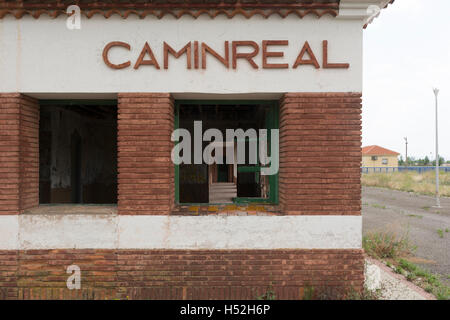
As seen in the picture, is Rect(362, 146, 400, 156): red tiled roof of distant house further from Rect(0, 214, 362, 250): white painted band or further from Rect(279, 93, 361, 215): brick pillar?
Rect(0, 214, 362, 250): white painted band

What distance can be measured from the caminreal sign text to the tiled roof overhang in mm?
413

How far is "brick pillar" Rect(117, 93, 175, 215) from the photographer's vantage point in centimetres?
420

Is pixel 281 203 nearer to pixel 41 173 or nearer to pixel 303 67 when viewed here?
pixel 303 67

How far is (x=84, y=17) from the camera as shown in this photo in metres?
4.21

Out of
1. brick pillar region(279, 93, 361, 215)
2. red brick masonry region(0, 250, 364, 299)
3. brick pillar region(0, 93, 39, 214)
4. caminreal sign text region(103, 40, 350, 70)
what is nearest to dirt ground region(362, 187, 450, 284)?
red brick masonry region(0, 250, 364, 299)

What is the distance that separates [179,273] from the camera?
418 centimetres

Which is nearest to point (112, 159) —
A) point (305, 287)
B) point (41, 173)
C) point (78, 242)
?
point (41, 173)

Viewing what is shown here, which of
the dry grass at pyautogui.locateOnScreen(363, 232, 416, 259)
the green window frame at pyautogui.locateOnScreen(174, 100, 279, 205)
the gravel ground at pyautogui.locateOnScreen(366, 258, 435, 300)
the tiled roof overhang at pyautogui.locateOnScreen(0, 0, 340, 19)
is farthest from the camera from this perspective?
the dry grass at pyautogui.locateOnScreen(363, 232, 416, 259)

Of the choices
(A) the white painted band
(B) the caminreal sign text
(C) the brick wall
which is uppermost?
(B) the caminreal sign text

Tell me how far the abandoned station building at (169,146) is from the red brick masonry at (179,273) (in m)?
0.01

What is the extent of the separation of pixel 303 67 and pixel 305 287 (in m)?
3.28

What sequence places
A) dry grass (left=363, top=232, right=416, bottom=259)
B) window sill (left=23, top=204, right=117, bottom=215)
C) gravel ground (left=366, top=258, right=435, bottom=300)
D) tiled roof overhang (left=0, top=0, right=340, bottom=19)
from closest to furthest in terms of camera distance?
tiled roof overhang (left=0, top=0, right=340, bottom=19), window sill (left=23, top=204, right=117, bottom=215), gravel ground (left=366, top=258, right=435, bottom=300), dry grass (left=363, top=232, right=416, bottom=259)

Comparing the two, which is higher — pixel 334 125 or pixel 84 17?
pixel 84 17

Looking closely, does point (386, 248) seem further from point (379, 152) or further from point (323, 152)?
point (379, 152)
